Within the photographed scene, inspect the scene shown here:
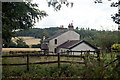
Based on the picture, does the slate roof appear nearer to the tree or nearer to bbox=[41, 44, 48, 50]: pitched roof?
bbox=[41, 44, 48, 50]: pitched roof

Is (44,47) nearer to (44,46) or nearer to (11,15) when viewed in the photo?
(44,46)

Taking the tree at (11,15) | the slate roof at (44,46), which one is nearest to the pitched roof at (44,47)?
the slate roof at (44,46)

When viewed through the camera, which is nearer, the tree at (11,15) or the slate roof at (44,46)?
the tree at (11,15)

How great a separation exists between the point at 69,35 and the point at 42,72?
27212 millimetres

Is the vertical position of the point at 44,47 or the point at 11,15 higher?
the point at 11,15

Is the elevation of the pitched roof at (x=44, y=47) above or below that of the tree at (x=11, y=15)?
below

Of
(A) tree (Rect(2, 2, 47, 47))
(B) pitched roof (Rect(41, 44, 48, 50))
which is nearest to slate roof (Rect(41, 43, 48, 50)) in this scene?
(B) pitched roof (Rect(41, 44, 48, 50))

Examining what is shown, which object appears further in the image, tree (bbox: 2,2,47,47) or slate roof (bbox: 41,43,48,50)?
slate roof (bbox: 41,43,48,50)

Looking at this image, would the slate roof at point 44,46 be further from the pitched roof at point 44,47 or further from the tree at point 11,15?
the tree at point 11,15

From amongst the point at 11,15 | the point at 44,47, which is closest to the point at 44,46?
the point at 44,47

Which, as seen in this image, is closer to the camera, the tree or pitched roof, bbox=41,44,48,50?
the tree

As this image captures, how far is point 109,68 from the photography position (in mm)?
3768

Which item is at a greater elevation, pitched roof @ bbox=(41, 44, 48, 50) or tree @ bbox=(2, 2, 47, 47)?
tree @ bbox=(2, 2, 47, 47)

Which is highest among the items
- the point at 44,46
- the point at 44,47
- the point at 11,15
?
the point at 11,15
